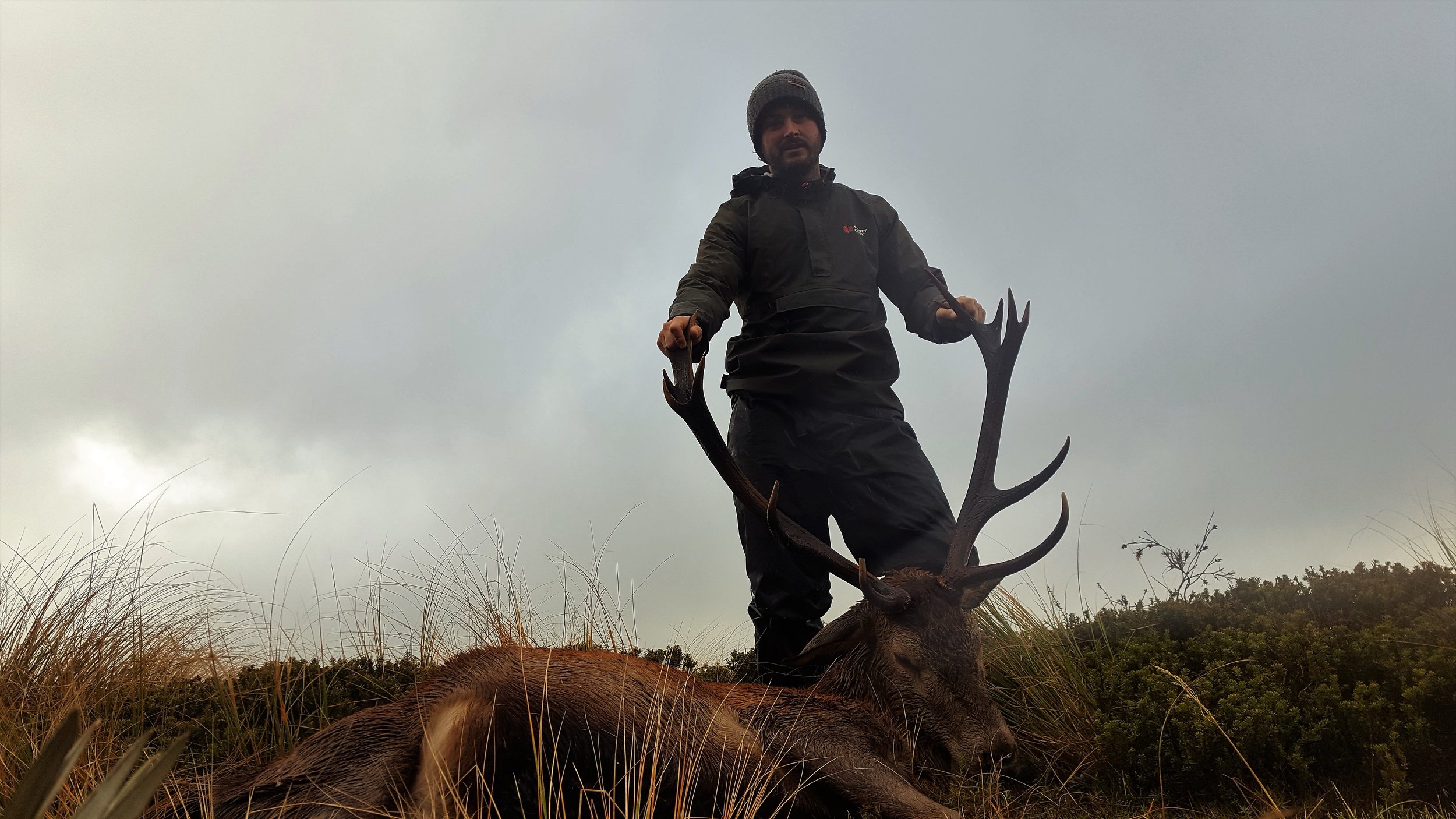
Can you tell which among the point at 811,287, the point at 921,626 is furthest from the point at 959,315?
the point at 921,626

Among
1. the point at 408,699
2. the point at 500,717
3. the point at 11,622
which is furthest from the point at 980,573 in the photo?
the point at 11,622

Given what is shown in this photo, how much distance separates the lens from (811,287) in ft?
15.0

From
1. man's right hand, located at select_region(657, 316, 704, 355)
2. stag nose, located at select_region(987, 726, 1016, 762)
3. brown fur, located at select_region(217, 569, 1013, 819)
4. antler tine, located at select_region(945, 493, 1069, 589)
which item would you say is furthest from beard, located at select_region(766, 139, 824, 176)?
stag nose, located at select_region(987, 726, 1016, 762)

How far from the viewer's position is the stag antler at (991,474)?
139 inches

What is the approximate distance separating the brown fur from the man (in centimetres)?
94

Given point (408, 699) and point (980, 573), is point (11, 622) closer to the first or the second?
point (408, 699)

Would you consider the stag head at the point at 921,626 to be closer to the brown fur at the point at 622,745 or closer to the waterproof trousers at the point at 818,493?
the brown fur at the point at 622,745

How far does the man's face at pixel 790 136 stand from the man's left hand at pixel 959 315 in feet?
3.59

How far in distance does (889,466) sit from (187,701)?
3999 mm

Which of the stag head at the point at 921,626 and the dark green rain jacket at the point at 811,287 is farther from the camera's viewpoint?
the dark green rain jacket at the point at 811,287

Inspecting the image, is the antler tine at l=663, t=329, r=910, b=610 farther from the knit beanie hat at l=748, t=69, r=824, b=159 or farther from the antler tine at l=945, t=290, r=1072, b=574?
the knit beanie hat at l=748, t=69, r=824, b=159

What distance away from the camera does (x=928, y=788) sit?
119 inches

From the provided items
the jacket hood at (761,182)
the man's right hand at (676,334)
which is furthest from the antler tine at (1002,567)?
the jacket hood at (761,182)

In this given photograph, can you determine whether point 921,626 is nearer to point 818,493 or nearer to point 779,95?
point 818,493
